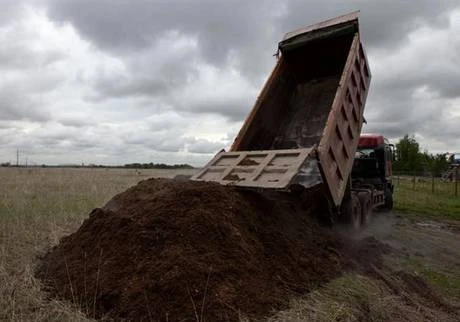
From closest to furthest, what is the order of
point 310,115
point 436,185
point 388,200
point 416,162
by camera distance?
point 310,115 < point 388,200 < point 436,185 < point 416,162

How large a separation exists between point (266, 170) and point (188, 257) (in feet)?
7.47

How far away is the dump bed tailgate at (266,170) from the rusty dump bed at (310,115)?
1 cm

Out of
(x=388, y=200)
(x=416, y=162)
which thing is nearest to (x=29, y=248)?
(x=388, y=200)

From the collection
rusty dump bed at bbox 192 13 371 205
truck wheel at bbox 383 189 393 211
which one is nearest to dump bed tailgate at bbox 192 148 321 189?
rusty dump bed at bbox 192 13 371 205

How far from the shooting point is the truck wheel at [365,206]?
10895mm

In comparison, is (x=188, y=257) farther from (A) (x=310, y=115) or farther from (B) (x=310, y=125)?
(A) (x=310, y=115)

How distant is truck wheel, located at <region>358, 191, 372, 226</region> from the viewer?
429 inches

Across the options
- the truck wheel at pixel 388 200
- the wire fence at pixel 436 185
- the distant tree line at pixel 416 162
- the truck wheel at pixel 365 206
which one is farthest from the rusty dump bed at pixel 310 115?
the distant tree line at pixel 416 162

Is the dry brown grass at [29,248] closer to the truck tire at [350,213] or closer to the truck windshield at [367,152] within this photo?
the truck tire at [350,213]

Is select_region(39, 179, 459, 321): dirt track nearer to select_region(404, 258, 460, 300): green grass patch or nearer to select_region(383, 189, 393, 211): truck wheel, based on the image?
select_region(404, 258, 460, 300): green grass patch

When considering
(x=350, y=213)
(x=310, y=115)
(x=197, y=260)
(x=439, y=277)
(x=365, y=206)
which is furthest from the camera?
(x=365, y=206)

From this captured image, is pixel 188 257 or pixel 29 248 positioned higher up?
pixel 188 257

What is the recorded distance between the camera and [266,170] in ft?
22.4

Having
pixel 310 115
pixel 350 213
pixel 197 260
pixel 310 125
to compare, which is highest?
pixel 310 115
